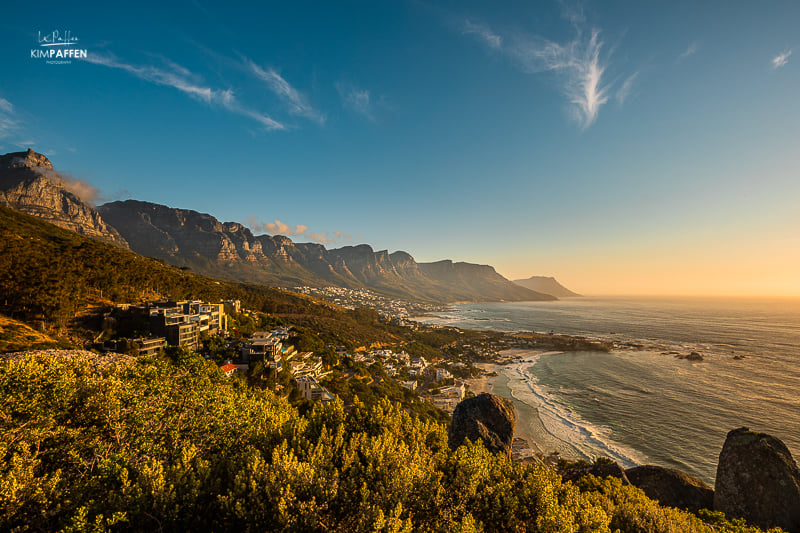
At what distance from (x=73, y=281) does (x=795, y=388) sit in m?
104

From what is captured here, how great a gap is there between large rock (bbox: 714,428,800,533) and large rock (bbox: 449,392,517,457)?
1407 cm

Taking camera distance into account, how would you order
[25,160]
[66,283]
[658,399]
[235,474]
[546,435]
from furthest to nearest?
[25,160] < [658,399] < [546,435] < [66,283] < [235,474]

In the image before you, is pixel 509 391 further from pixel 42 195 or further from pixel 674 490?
pixel 42 195

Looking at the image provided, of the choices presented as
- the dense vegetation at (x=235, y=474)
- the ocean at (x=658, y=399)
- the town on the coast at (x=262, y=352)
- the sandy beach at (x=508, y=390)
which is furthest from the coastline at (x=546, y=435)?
the dense vegetation at (x=235, y=474)

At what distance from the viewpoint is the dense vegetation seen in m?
7.43

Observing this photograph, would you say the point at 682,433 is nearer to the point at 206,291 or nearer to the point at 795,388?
the point at 795,388

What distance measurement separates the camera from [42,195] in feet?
479

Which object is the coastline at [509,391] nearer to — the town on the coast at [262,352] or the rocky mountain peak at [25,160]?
the town on the coast at [262,352]

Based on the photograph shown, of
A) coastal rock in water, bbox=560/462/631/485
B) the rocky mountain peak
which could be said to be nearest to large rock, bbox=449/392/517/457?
coastal rock in water, bbox=560/462/631/485

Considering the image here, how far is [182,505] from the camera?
7848mm

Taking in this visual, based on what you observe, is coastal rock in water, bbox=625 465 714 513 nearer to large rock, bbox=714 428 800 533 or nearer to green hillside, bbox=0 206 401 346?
large rock, bbox=714 428 800 533

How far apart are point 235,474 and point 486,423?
17.8 m

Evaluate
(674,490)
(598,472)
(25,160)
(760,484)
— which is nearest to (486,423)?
(598,472)

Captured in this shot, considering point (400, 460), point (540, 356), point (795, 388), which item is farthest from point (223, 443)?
point (540, 356)
